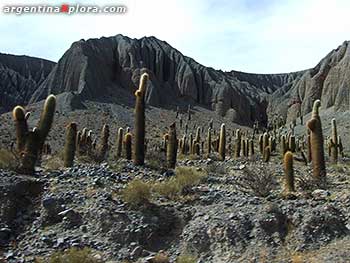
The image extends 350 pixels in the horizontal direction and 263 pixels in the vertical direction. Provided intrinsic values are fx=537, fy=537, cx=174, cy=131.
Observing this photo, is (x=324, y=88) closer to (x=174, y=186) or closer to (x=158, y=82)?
(x=158, y=82)

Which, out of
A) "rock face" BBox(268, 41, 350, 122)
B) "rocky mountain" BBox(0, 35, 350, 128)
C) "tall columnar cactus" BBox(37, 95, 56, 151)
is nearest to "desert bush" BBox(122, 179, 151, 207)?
"tall columnar cactus" BBox(37, 95, 56, 151)

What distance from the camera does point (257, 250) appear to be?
37.6ft

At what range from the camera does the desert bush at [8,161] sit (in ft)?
53.8

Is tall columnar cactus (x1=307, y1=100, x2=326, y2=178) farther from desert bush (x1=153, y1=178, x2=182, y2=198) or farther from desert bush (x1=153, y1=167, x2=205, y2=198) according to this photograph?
desert bush (x1=153, y1=178, x2=182, y2=198)

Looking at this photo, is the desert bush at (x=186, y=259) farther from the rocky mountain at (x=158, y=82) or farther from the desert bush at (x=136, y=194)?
the rocky mountain at (x=158, y=82)

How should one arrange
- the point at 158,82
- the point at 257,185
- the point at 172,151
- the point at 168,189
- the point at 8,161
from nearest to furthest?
1. the point at 168,189
2. the point at 257,185
3. the point at 8,161
4. the point at 172,151
5. the point at 158,82

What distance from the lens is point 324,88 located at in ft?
283

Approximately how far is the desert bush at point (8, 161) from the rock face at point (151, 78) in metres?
55.8

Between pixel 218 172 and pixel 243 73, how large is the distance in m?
114

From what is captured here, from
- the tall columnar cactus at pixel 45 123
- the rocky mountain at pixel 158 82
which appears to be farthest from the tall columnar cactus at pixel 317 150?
the rocky mountain at pixel 158 82

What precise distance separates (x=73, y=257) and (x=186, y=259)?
2377mm

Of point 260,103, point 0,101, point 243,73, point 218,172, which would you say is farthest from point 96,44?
point 218,172

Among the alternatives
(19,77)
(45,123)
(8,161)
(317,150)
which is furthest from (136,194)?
(19,77)

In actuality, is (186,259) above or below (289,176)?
below
